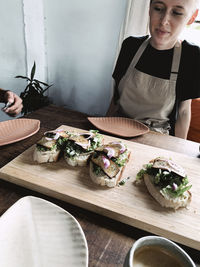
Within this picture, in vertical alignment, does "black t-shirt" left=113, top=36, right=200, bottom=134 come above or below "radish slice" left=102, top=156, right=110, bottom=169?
above

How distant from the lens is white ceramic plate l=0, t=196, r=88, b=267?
644mm

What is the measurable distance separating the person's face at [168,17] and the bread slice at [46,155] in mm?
1300

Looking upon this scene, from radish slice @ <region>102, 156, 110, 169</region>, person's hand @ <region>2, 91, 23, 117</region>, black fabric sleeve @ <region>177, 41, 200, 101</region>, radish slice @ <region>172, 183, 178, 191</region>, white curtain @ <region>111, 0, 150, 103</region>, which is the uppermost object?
white curtain @ <region>111, 0, 150, 103</region>

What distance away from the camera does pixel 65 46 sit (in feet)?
11.6

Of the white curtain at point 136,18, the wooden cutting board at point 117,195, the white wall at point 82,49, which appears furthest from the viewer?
the white wall at point 82,49

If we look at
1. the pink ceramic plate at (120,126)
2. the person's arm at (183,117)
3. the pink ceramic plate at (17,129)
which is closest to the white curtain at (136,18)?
the person's arm at (183,117)

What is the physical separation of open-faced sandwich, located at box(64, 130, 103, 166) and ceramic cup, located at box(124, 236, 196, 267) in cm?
67

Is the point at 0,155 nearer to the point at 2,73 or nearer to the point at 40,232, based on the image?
the point at 40,232

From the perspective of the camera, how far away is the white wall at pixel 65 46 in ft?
9.77

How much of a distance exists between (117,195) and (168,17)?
1.39 m

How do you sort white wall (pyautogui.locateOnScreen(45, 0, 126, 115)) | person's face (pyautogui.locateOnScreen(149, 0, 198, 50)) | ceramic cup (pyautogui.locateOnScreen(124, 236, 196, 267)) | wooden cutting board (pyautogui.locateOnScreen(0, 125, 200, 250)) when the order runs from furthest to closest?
white wall (pyautogui.locateOnScreen(45, 0, 126, 115)) < person's face (pyautogui.locateOnScreen(149, 0, 198, 50)) < wooden cutting board (pyautogui.locateOnScreen(0, 125, 200, 250)) < ceramic cup (pyautogui.locateOnScreen(124, 236, 196, 267))

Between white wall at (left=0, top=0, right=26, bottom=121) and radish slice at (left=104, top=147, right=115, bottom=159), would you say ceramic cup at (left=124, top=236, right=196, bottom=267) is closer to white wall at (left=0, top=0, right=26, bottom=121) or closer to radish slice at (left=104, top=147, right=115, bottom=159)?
radish slice at (left=104, top=147, right=115, bottom=159)

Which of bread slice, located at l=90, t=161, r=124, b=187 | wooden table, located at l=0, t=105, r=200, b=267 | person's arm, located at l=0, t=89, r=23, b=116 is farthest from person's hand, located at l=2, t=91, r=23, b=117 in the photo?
bread slice, located at l=90, t=161, r=124, b=187

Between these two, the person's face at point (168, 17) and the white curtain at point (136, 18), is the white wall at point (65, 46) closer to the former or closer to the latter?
the white curtain at point (136, 18)
